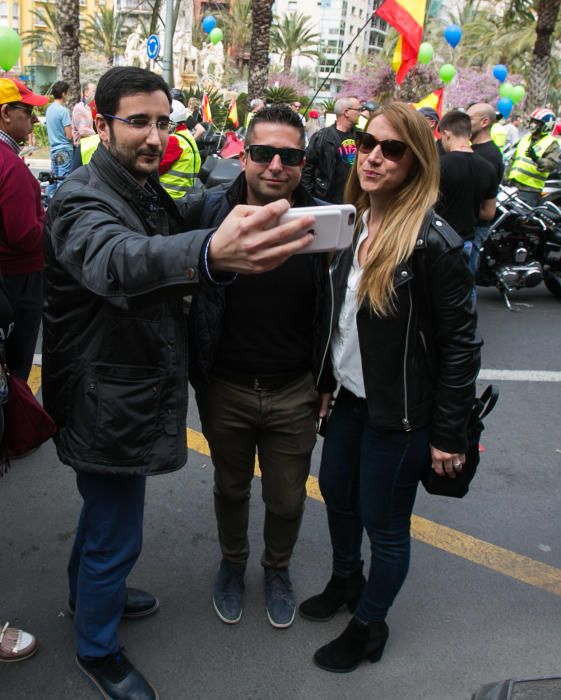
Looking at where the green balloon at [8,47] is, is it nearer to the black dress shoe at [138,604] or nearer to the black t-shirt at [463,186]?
the black t-shirt at [463,186]

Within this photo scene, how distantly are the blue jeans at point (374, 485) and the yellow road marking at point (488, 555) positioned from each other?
79 centimetres

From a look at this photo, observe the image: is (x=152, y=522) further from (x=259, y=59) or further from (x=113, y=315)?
(x=259, y=59)

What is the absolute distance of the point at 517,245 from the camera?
23.2 ft

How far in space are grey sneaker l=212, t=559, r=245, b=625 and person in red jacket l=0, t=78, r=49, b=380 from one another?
1.43 meters

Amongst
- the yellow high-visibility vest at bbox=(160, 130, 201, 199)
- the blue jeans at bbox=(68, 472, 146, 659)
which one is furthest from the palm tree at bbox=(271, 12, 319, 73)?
the blue jeans at bbox=(68, 472, 146, 659)

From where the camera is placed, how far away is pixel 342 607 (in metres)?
2.64

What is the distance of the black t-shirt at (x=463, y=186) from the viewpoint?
17.2ft

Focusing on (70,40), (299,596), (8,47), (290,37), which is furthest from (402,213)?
(290,37)

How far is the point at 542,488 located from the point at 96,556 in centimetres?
247

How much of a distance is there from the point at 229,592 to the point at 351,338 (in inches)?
45.4

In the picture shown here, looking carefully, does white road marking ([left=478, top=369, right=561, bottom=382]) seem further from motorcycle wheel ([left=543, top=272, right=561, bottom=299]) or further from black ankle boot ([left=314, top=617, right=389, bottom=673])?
black ankle boot ([left=314, top=617, right=389, bottom=673])

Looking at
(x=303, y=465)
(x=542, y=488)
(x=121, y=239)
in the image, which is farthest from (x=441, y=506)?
(x=121, y=239)

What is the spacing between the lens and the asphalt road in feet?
7.54

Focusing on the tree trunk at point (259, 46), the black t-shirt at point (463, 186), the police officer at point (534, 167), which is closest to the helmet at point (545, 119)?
the police officer at point (534, 167)
